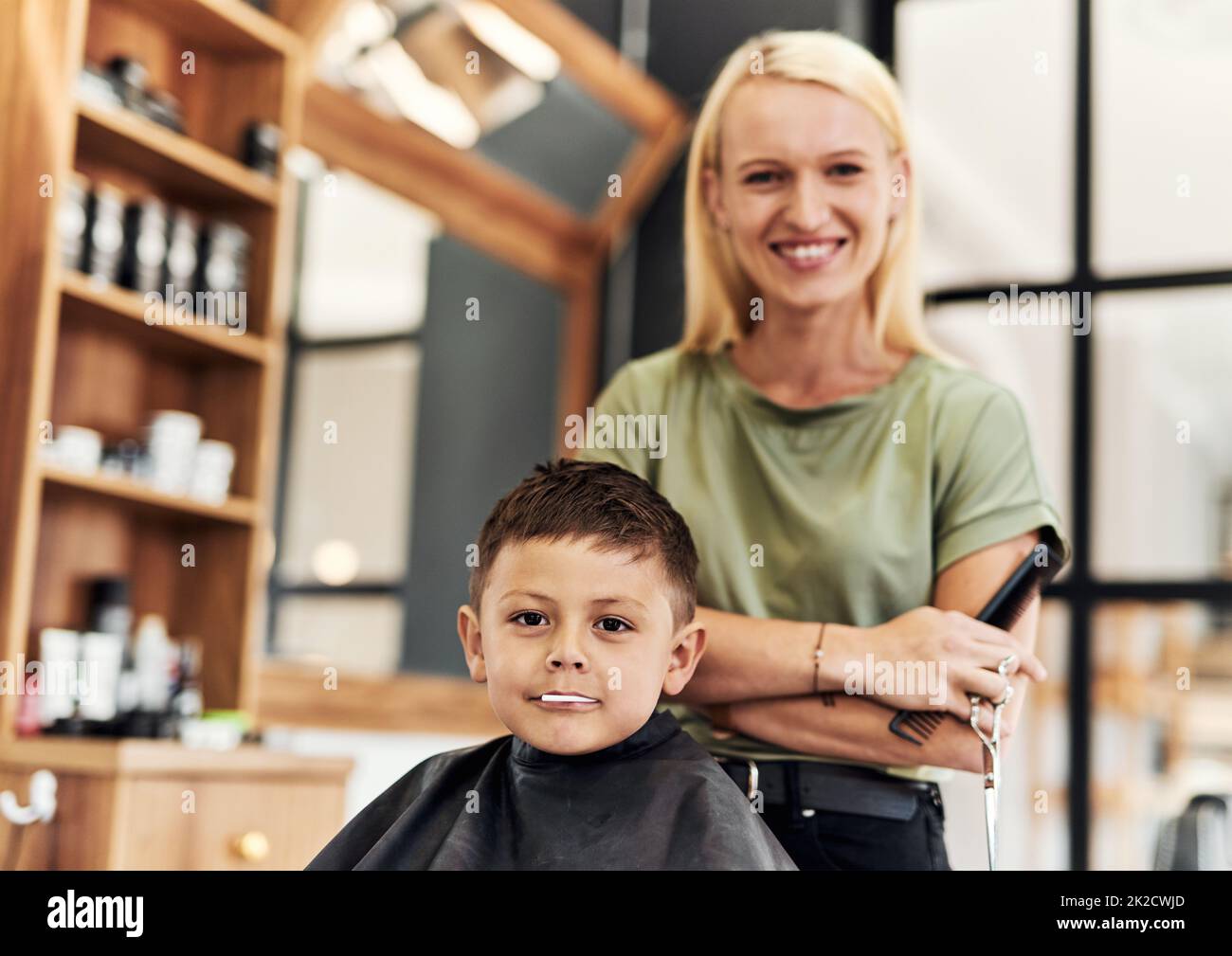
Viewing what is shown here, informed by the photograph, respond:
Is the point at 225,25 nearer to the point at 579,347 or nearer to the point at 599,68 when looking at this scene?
the point at 599,68

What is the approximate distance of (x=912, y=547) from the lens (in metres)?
1.34

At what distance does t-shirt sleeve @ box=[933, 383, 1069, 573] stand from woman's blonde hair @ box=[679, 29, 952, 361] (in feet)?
0.31

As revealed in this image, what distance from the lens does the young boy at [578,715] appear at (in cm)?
118

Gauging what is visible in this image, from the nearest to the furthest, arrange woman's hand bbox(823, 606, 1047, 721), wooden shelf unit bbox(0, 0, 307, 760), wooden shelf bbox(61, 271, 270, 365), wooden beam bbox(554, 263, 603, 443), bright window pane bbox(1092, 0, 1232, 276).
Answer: woman's hand bbox(823, 606, 1047, 721) < wooden shelf unit bbox(0, 0, 307, 760) < wooden shelf bbox(61, 271, 270, 365) < bright window pane bbox(1092, 0, 1232, 276) < wooden beam bbox(554, 263, 603, 443)

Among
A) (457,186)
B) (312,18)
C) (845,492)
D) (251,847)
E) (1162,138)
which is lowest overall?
(251,847)

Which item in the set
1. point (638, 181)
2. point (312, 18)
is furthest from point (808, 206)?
point (638, 181)

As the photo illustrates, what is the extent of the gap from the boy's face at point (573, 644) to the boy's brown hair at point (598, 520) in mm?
14

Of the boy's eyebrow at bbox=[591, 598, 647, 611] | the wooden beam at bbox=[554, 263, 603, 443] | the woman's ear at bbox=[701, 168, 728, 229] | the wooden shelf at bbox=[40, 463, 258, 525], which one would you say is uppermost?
the wooden beam at bbox=[554, 263, 603, 443]

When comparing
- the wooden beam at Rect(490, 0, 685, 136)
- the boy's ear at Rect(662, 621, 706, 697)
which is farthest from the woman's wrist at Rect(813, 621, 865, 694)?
the wooden beam at Rect(490, 0, 685, 136)

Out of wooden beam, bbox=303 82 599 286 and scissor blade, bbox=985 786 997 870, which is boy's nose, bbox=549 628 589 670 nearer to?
scissor blade, bbox=985 786 997 870

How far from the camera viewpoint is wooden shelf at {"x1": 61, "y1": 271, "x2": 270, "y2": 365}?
2.64m

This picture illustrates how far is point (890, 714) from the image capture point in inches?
50.9

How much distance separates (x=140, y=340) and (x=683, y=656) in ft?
6.67
